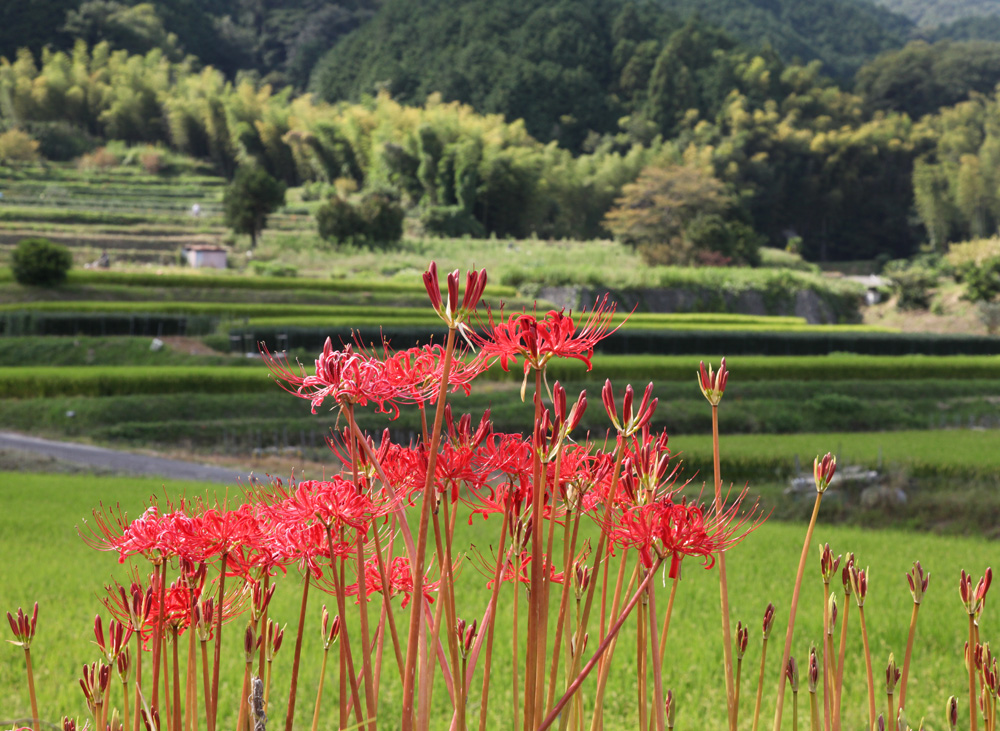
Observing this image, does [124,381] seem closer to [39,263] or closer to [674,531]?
[39,263]

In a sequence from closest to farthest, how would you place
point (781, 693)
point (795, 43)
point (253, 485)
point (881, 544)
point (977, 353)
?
point (253, 485) → point (781, 693) → point (881, 544) → point (977, 353) → point (795, 43)

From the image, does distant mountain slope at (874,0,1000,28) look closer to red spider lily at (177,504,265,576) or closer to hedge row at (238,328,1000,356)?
hedge row at (238,328,1000,356)

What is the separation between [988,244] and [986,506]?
28.8 meters

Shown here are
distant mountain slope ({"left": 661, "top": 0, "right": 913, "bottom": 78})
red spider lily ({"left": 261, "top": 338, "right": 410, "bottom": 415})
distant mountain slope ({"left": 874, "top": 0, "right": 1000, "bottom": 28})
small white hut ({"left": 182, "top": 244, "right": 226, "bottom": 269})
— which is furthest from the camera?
distant mountain slope ({"left": 874, "top": 0, "right": 1000, "bottom": 28})

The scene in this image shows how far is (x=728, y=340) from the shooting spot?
16547mm

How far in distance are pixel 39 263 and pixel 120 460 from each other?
33.4 feet

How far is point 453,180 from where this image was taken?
4175 cm

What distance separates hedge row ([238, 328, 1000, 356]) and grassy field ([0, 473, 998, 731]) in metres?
7.55

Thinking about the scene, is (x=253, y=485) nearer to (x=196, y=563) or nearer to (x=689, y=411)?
(x=196, y=563)

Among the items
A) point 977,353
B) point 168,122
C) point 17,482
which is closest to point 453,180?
point 168,122

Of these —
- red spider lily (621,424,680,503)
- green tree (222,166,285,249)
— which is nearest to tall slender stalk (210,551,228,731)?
red spider lily (621,424,680,503)

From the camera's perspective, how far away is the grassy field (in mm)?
3227

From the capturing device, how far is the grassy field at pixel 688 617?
127 inches

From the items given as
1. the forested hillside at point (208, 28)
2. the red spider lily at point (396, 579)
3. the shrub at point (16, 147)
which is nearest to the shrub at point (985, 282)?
the red spider lily at point (396, 579)
